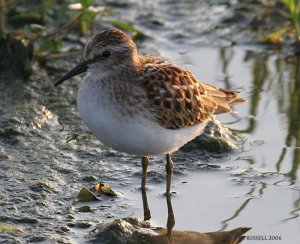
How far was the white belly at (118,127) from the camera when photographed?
757 cm

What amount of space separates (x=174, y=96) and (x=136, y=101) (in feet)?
2.09

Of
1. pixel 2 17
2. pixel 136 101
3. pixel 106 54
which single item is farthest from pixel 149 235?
pixel 2 17

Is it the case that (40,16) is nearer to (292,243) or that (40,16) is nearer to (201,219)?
(201,219)

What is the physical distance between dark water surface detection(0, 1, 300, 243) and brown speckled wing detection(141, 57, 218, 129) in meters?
0.82

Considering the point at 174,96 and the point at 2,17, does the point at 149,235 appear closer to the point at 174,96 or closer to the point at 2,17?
the point at 174,96

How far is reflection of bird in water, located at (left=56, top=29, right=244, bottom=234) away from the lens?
7609 millimetres

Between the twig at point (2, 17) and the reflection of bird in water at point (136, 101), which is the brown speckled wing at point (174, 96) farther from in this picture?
the twig at point (2, 17)

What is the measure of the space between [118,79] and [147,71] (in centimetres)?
40

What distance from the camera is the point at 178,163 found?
30.9 ft

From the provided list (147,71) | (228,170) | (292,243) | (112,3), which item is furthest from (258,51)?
(292,243)

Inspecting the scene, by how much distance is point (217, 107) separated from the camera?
8.93 meters

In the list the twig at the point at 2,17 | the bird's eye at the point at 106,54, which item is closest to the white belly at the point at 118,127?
the bird's eye at the point at 106,54

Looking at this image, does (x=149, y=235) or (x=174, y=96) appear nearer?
(x=149, y=235)

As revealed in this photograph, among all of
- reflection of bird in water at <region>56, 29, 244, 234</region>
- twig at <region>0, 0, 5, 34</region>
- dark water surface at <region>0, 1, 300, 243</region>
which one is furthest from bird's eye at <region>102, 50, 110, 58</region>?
twig at <region>0, 0, 5, 34</region>
